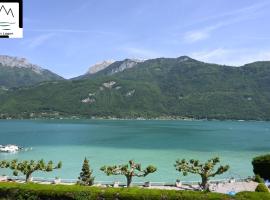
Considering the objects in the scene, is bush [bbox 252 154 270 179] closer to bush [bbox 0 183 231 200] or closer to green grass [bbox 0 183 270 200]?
green grass [bbox 0 183 270 200]

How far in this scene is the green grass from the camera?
26500mm

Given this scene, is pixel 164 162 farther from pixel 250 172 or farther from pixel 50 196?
pixel 50 196

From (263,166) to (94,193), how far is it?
101 ft

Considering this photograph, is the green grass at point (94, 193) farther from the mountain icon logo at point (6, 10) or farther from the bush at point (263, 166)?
the bush at point (263, 166)

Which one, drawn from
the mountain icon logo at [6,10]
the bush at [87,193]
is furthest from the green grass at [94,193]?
the mountain icon logo at [6,10]

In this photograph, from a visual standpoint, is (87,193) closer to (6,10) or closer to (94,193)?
(94,193)

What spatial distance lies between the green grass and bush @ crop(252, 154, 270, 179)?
25.4 m

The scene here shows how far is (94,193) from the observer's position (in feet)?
91.5

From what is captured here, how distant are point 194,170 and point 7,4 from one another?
44.2 meters

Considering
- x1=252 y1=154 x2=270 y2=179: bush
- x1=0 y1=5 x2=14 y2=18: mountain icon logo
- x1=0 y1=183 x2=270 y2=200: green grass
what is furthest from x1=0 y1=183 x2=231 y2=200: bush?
x1=252 y1=154 x2=270 y2=179: bush

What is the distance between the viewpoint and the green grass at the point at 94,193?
2650 cm

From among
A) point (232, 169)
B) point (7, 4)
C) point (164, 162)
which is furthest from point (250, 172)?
point (7, 4)

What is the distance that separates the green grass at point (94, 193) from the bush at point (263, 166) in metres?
25.4

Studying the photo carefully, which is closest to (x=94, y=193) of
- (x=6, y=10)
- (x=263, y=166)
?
(x=6, y=10)
